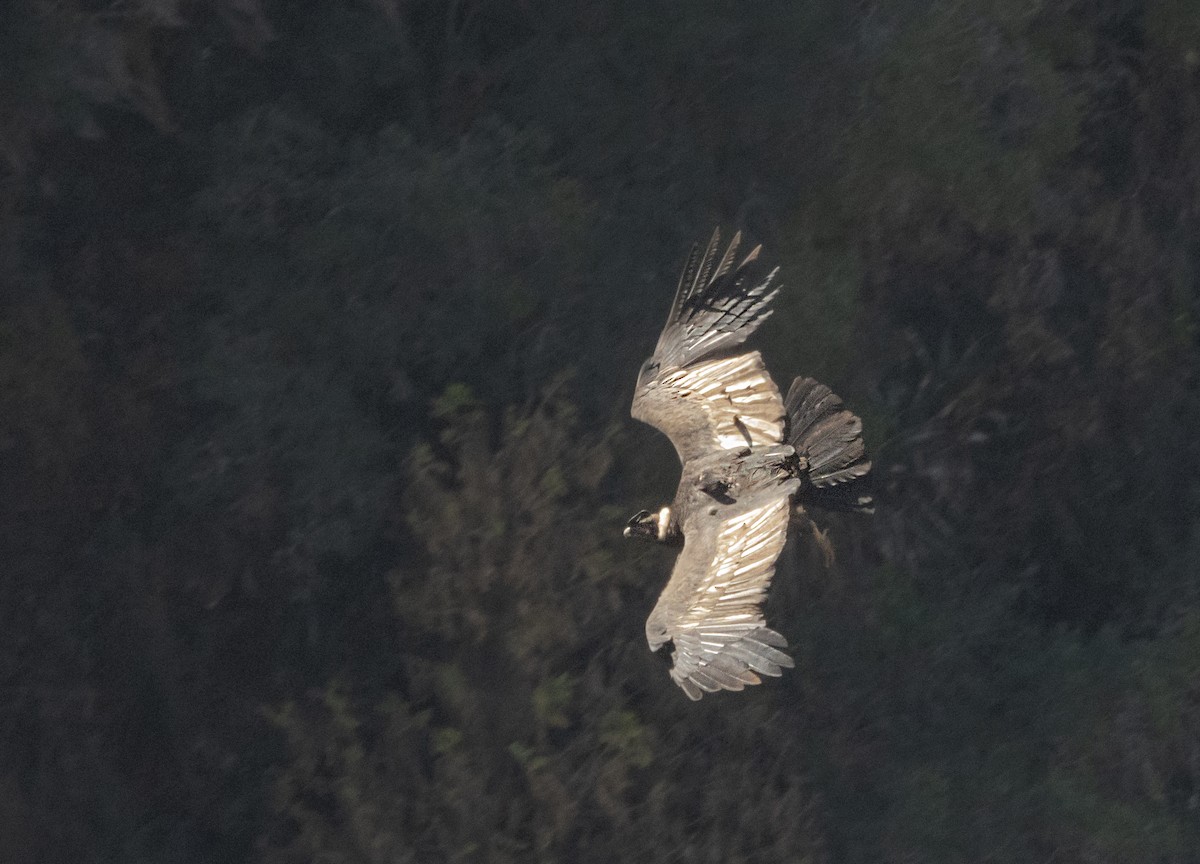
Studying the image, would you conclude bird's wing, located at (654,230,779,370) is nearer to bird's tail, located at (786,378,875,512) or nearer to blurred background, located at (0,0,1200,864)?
bird's tail, located at (786,378,875,512)

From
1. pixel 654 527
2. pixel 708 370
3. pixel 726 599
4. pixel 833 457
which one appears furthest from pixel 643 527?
pixel 726 599

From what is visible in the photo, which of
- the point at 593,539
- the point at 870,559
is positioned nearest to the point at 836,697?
the point at 870,559

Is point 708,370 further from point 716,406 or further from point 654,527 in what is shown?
point 654,527

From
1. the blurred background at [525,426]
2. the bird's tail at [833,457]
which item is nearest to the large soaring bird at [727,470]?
the bird's tail at [833,457]

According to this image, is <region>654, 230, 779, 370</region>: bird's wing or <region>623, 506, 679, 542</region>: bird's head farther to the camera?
<region>654, 230, 779, 370</region>: bird's wing

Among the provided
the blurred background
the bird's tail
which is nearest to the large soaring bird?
the bird's tail

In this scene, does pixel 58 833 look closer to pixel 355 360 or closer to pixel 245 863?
pixel 245 863
